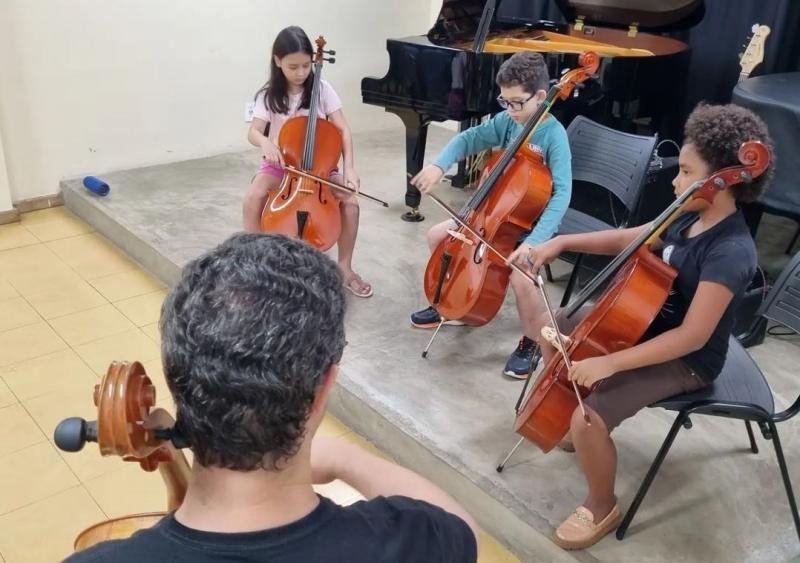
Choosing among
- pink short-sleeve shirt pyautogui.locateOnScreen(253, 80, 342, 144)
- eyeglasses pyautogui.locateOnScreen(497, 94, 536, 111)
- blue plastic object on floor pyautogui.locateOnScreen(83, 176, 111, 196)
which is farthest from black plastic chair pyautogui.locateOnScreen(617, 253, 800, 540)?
blue plastic object on floor pyautogui.locateOnScreen(83, 176, 111, 196)

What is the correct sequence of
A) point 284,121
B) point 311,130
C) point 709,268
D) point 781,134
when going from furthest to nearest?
point 284,121
point 311,130
point 781,134
point 709,268

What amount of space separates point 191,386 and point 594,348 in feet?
3.89

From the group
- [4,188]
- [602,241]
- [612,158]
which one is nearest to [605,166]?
[612,158]

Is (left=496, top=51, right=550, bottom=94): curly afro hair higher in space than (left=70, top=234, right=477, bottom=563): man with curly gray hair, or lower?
higher

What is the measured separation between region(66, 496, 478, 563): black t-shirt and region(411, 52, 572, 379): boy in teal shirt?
1.43m

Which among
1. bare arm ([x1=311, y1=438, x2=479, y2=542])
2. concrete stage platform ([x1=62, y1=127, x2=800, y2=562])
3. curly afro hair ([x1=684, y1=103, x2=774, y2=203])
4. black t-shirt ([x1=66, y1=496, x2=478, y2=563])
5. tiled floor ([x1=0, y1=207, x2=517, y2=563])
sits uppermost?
curly afro hair ([x1=684, y1=103, x2=774, y2=203])

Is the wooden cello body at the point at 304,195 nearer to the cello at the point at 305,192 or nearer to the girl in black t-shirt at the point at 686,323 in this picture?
the cello at the point at 305,192

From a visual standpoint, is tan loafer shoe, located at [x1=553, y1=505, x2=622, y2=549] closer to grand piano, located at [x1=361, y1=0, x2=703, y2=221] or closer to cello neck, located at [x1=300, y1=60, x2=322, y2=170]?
cello neck, located at [x1=300, y1=60, x2=322, y2=170]

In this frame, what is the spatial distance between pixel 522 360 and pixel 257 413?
1765mm

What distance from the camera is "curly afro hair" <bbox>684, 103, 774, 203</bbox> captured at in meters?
1.64

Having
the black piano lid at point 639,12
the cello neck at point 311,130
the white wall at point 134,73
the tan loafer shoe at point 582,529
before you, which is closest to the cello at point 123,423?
the tan loafer shoe at point 582,529

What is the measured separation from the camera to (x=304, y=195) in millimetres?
2727

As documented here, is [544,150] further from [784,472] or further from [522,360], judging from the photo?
[784,472]

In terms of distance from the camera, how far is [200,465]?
826 millimetres
